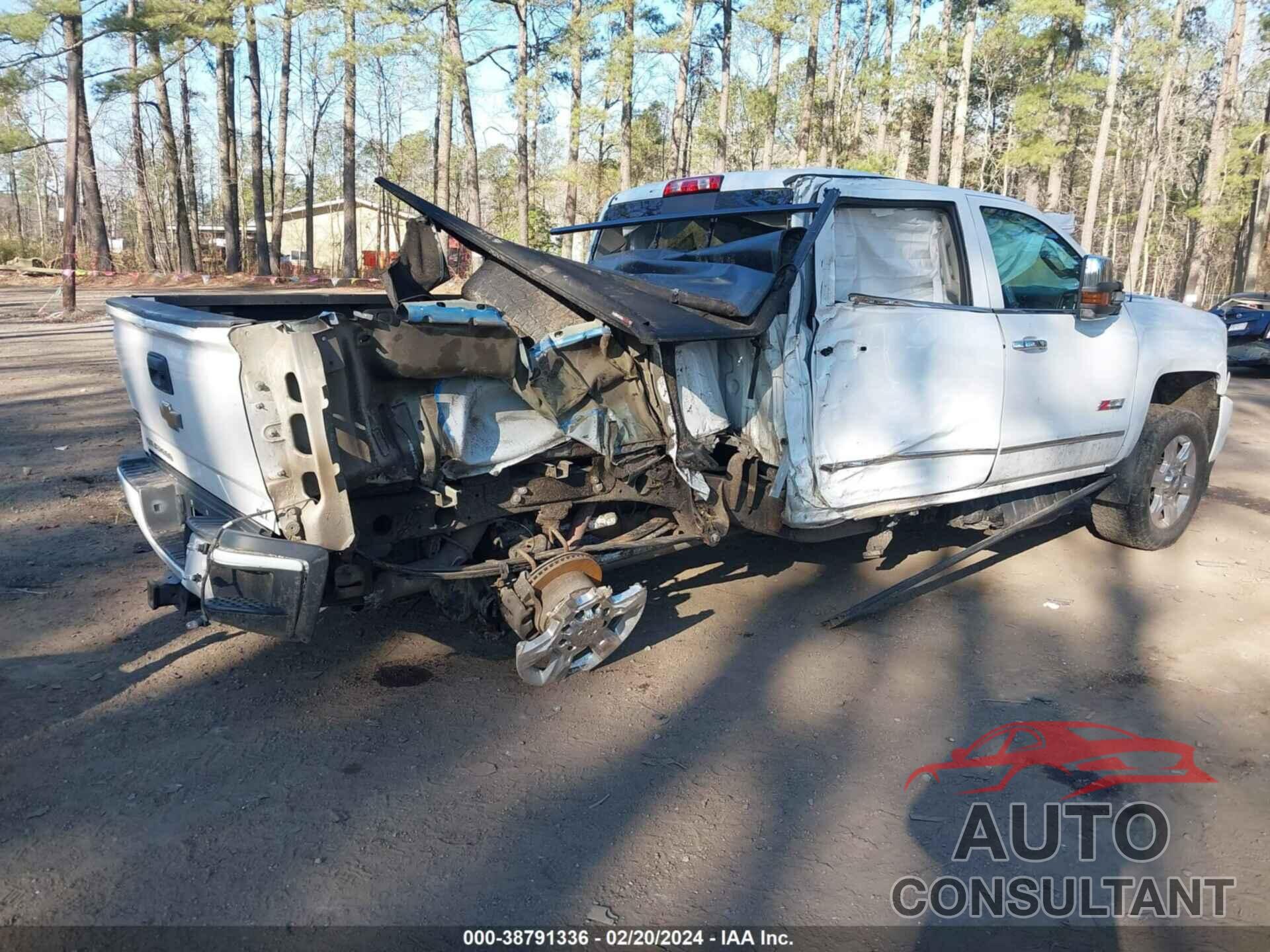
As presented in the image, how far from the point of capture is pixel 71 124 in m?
18.0

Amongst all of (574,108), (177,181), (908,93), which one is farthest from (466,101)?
(908,93)

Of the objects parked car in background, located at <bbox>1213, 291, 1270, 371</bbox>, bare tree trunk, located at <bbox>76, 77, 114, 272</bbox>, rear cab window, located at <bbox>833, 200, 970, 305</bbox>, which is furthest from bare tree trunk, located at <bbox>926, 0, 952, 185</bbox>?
rear cab window, located at <bbox>833, 200, 970, 305</bbox>

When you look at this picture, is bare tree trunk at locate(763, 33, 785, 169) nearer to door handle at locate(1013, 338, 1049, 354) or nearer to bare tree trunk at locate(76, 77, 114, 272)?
bare tree trunk at locate(76, 77, 114, 272)

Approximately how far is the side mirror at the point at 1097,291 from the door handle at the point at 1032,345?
0.33 metres

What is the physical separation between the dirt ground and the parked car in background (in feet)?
43.4

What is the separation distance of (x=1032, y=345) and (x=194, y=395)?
400 cm

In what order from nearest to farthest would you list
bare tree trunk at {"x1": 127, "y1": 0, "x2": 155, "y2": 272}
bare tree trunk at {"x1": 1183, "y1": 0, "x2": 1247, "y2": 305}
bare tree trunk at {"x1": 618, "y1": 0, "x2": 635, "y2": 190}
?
bare tree trunk at {"x1": 618, "y1": 0, "x2": 635, "y2": 190} → bare tree trunk at {"x1": 1183, "y1": 0, "x2": 1247, "y2": 305} → bare tree trunk at {"x1": 127, "y1": 0, "x2": 155, "y2": 272}

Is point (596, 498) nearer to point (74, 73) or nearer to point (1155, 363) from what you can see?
point (1155, 363)

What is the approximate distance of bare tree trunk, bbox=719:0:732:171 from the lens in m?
30.8

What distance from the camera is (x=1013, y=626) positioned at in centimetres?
482

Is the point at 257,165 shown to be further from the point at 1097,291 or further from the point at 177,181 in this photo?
the point at 1097,291

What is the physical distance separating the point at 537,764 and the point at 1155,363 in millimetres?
4575

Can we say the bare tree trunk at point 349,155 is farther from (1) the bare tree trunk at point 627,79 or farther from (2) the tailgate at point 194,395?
(2) the tailgate at point 194,395

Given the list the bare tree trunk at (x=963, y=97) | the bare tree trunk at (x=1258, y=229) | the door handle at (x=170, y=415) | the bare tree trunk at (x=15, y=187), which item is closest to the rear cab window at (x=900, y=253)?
the door handle at (x=170, y=415)
